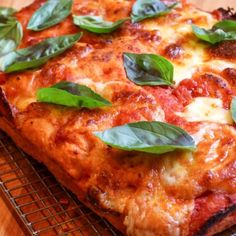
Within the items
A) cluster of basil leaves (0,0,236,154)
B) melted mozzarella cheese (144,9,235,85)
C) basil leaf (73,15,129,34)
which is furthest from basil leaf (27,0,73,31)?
melted mozzarella cheese (144,9,235,85)

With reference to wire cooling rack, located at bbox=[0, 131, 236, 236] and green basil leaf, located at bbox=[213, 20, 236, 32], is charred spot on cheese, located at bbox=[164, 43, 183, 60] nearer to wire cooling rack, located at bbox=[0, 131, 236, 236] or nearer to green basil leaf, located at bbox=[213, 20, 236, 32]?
green basil leaf, located at bbox=[213, 20, 236, 32]

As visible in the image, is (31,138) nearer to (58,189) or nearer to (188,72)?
(58,189)

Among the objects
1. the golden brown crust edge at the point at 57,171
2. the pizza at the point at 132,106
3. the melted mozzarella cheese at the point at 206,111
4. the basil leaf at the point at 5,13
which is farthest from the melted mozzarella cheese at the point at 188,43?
the basil leaf at the point at 5,13

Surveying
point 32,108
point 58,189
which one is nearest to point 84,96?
point 32,108

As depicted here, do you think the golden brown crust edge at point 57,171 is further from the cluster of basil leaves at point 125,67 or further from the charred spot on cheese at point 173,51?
the charred spot on cheese at point 173,51

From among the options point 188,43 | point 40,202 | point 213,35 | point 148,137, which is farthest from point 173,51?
point 40,202
